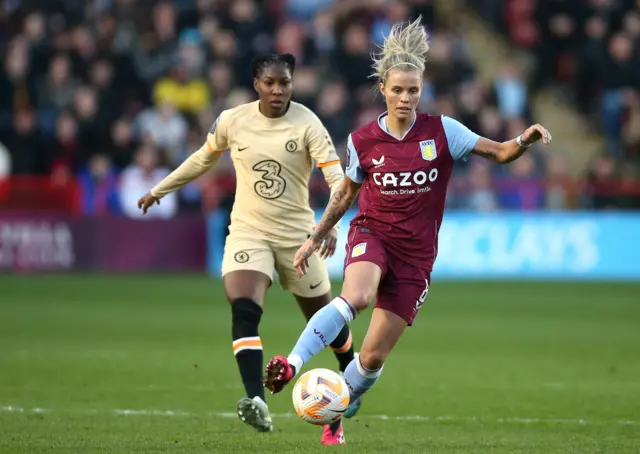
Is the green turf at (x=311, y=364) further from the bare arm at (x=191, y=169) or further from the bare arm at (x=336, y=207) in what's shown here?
the bare arm at (x=191, y=169)

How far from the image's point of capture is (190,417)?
851cm

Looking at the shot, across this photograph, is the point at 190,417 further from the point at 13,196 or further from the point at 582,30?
the point at 582,30

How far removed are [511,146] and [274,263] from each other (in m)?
2.04

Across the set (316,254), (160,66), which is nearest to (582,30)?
(160,66)

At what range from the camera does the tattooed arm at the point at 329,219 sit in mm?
7258

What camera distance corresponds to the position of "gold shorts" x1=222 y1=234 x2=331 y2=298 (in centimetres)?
815

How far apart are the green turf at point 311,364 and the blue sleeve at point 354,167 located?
1594mm

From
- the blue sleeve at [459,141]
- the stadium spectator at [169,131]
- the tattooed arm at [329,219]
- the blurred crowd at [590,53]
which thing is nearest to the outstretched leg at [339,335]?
the tattooed arm at [329,219]

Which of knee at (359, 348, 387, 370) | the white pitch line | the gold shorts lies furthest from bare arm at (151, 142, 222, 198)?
knee at (359, 348, 387, 370)

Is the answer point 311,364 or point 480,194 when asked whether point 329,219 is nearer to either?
point 311,364

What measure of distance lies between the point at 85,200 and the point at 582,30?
10.2 m

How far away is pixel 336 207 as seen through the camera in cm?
734

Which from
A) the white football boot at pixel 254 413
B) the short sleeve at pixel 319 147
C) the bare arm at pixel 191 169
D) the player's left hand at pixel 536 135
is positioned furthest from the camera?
the bare arm at pixel 191 169

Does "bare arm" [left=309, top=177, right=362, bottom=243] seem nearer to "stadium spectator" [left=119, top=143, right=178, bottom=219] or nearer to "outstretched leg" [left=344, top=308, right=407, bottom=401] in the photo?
"outstretched leg" [left=344, top=308, right=407, bottom=401]
